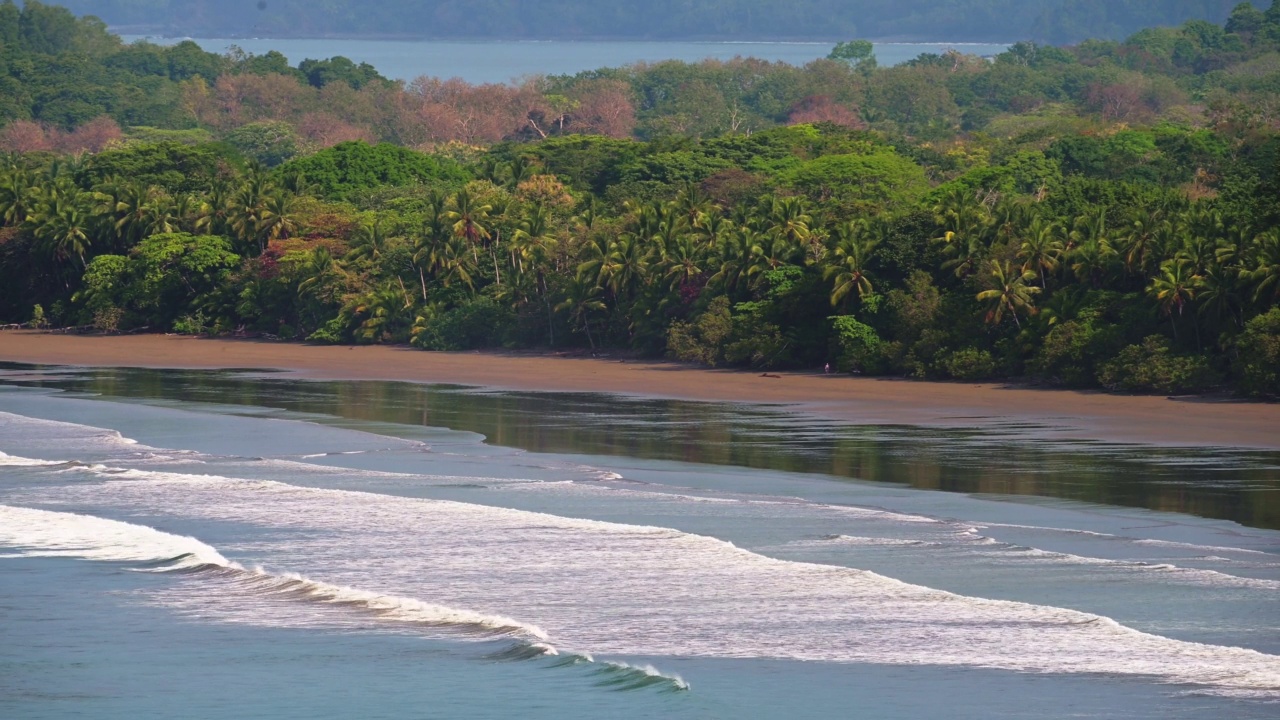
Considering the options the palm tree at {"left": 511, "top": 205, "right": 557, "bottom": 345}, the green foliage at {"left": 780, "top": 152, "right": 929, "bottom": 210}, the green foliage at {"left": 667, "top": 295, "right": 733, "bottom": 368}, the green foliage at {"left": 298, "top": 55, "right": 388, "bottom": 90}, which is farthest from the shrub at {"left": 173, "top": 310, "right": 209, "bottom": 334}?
the green foliage at {"left": 298, "top": 55, "right": 388, "bottom": 90}

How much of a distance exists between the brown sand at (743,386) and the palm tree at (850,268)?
2406 millimetres

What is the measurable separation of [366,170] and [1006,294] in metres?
39.8

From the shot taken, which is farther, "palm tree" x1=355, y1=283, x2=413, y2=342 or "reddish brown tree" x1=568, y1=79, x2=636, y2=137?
"reddish brown tree" x1=568, y1=79, x2=636, y2=137

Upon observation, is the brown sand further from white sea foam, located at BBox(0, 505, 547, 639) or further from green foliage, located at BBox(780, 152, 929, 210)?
white sea foam, located at BBox(0, 505, 547, 639)

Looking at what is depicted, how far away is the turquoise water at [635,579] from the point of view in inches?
646

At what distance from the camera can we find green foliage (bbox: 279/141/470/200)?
7481 centimetres

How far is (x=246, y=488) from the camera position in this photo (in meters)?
27.7

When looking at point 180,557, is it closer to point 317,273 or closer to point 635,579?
point 635,579

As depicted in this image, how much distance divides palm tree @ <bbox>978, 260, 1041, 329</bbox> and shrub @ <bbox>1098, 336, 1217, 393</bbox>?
328 centimetres

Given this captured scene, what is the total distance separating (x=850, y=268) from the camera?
4694 centimetres

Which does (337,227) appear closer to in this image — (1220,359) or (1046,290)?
(1046,290)

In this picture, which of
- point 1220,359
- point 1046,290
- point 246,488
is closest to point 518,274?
point 1046,290

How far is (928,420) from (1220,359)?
744 centimetres

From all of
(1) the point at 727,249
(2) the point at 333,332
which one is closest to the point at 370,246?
(2) the point at 333,332
